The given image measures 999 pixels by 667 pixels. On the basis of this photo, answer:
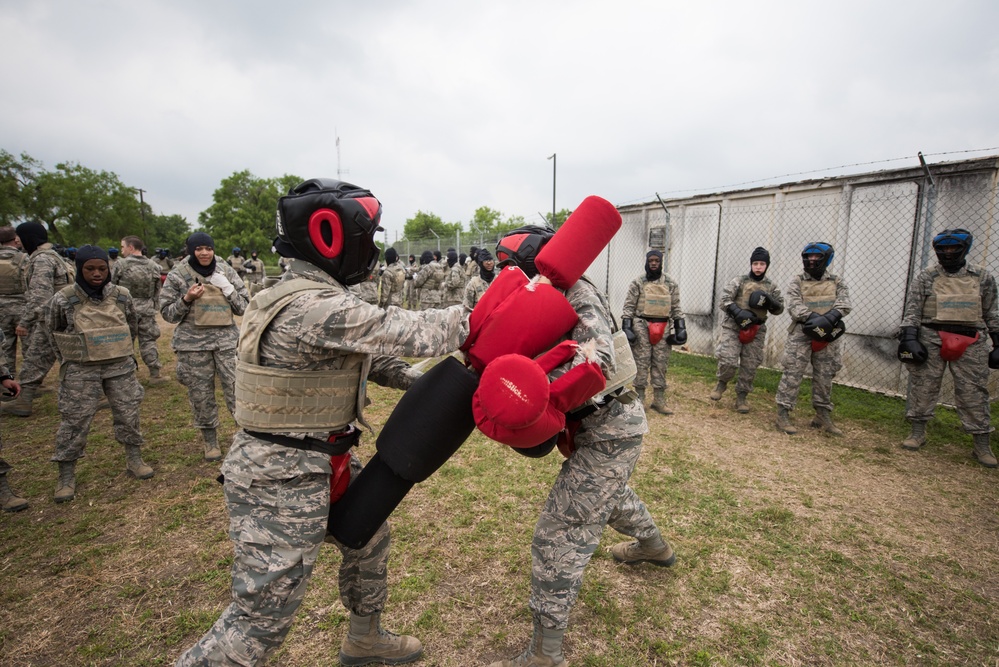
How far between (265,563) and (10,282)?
822cm

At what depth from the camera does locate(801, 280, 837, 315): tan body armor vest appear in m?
6.11

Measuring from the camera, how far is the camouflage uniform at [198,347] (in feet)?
16.5

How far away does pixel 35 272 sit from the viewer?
658 centimetres

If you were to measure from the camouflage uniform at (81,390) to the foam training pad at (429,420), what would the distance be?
4.14 m

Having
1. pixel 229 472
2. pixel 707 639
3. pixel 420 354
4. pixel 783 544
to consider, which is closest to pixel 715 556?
pixel 783 544

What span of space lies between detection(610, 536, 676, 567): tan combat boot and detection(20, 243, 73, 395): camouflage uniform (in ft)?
25.5

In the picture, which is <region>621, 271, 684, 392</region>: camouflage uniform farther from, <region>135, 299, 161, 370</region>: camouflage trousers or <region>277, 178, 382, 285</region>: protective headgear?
<region>135, 299, 161, 370</region>: camouflage trousers

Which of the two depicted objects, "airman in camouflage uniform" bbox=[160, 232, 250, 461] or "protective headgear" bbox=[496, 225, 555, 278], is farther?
"airman in camouflage uniform" bbox=[160, 232, 250, 461]

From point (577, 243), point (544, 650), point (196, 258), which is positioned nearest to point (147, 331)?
point (196, 258)

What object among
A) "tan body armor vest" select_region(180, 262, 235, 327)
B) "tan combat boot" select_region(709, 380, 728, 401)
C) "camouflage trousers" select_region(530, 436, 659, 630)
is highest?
"tan body armor vest" select_region(180, 262, 235, 327)

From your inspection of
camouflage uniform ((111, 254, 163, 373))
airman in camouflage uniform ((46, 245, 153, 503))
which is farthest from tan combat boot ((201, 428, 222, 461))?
camouflage uniform ((111, 254, 163, 373))

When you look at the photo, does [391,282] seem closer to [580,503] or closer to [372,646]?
[372,646]

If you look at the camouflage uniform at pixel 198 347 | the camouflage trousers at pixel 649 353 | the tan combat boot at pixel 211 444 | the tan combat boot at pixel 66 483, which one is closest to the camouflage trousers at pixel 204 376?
the camouflage uniform at pixel 198 347

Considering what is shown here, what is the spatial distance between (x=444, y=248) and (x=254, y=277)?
8.90 meters
